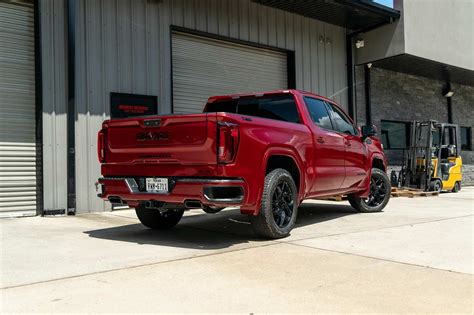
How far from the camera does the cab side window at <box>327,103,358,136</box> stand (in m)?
7.84

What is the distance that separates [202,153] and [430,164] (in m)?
11.1

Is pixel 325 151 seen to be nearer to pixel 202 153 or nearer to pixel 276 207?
pixel 276 207

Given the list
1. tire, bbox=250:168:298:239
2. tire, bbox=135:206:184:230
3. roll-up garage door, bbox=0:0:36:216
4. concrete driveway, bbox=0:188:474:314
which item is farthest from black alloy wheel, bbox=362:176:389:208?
roll-up garage door, bbox=0:0:36:216

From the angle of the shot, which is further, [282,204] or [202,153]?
[282,204]

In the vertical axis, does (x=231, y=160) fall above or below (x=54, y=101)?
below

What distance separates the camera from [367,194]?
28.2 feet

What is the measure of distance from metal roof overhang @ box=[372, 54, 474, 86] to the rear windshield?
8.94 meters

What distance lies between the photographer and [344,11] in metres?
13.6

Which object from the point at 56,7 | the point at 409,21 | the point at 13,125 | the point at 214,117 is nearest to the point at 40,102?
the point at 13,125

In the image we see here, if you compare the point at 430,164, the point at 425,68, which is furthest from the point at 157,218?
the point at 425,68

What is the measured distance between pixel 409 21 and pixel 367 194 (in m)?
8.07

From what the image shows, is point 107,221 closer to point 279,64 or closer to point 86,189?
point 86,189

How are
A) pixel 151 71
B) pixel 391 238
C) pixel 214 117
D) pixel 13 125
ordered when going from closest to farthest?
1. pixel 214 117
2. pixel 391 238
3. pixel 13 125
4. pixel 151 71

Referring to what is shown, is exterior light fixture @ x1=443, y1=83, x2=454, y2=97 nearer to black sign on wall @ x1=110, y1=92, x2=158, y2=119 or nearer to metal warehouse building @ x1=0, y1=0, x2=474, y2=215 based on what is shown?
metal warehouse building @ x1=0, y1=0, x2=474, y2=215
